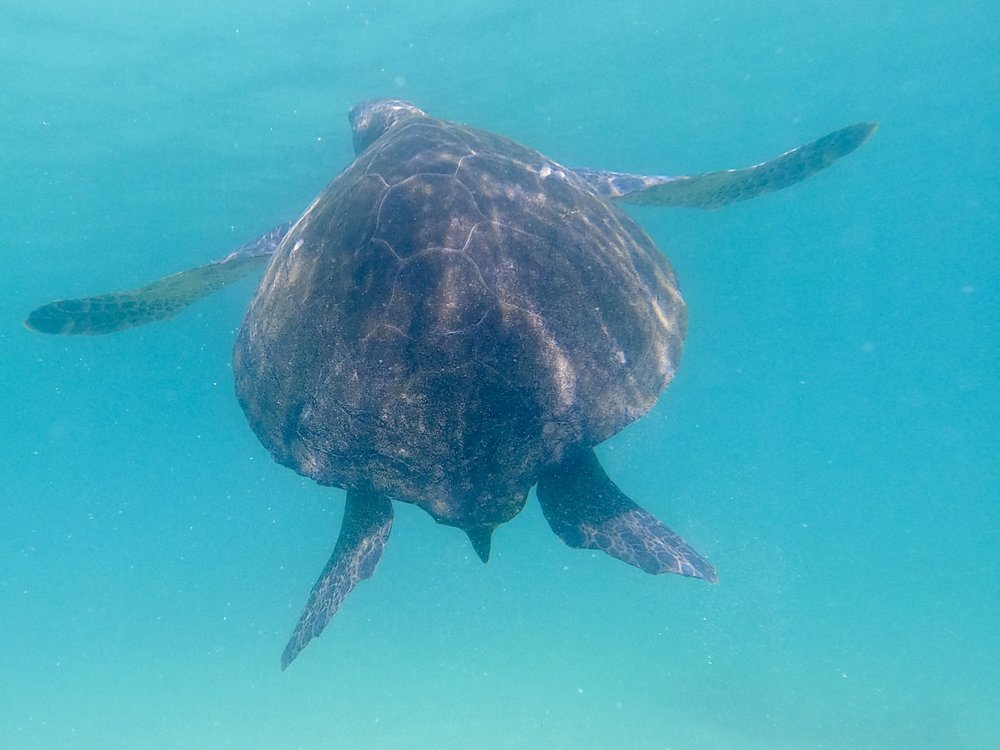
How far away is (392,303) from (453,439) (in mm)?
1070

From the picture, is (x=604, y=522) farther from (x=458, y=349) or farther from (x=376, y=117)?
(x=376, y=117)

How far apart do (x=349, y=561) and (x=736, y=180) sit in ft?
20.4

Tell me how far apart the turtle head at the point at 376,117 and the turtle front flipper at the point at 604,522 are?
506cm

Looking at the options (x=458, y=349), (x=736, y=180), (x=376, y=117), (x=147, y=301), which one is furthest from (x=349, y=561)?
(x=736, y=180)

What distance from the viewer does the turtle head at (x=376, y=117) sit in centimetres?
816

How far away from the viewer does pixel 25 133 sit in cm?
2162

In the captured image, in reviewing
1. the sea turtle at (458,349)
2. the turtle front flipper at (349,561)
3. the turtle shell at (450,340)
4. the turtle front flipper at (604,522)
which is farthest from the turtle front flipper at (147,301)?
the turtle front flipper at (604,522)

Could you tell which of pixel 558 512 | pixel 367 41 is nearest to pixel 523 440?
pixel 558 512

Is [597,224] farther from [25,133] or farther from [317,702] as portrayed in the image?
[25,133]

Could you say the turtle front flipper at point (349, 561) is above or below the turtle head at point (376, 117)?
below

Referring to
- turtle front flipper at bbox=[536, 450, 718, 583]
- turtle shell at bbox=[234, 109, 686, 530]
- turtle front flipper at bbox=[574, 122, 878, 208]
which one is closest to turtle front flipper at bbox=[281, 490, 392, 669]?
turtle shell at bbox=[234, 109, 686, 530]

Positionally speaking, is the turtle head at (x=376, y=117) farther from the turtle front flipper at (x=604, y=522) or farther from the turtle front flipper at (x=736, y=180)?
the turtle front flipper at (x=604, y=522)

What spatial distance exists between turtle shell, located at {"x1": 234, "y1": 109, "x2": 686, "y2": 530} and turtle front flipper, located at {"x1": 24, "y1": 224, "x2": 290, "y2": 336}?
2658 mm

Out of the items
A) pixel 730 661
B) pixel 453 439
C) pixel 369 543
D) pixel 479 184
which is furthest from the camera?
pixel 730 661
